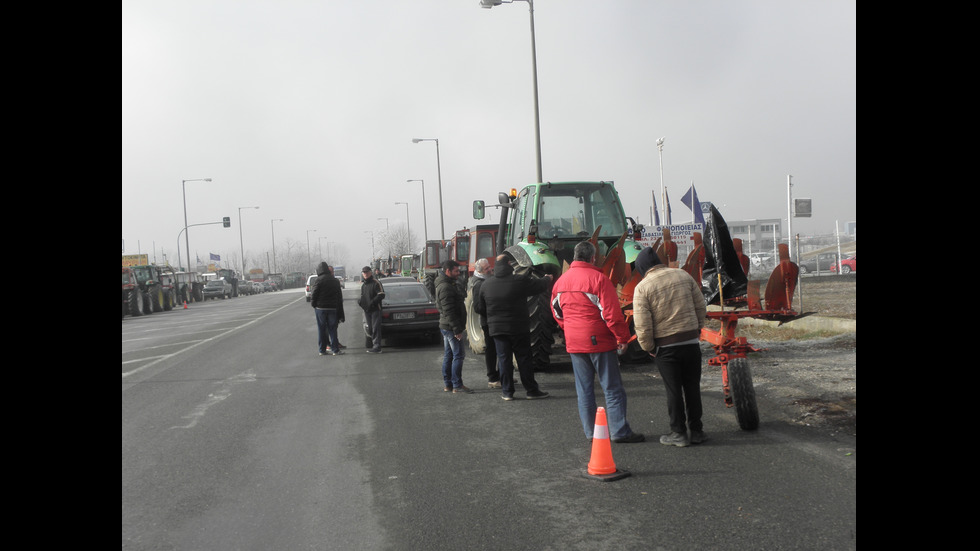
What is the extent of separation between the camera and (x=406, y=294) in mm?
16547

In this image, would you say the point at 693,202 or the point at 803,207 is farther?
the point at 693,202

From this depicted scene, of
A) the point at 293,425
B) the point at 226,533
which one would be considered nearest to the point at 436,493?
the point at 226,533

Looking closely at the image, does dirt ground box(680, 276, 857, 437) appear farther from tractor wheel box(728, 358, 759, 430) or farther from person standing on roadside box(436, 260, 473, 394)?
person standing on roadside box(436, 260, 473, 394)

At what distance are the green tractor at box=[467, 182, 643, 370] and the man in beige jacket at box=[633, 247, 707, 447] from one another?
150 inches

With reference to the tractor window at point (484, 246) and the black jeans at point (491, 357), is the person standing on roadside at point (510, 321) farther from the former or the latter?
the tractor window at point (484, 246)

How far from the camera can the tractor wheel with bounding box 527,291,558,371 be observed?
398 inches

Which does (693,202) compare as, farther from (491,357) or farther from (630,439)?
(630,439)

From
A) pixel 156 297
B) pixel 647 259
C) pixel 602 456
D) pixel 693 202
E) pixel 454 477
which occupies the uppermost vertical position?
pixel 693 202

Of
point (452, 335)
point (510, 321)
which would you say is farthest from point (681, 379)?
point (452, 335)

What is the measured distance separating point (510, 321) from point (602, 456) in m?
3.67

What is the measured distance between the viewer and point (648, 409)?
8.04 meters

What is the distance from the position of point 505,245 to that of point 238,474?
26.2 feet

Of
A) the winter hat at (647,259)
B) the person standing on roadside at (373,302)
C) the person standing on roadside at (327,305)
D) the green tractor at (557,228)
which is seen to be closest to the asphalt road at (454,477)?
the green tractor at (557,228)

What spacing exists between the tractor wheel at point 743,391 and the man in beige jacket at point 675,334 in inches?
17.9
